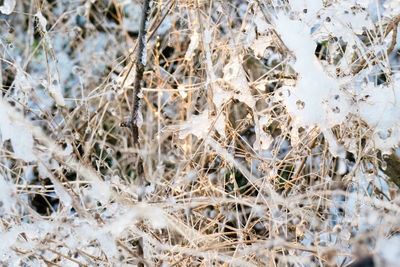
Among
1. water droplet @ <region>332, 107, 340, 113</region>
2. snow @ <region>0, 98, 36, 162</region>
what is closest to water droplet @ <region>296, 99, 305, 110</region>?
water droplet @ <region>332, 107, 340, 113</region>

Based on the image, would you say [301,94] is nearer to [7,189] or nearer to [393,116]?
[393,116]

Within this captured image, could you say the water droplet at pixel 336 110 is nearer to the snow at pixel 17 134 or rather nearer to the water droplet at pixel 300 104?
the water droplet at pixel 300 104

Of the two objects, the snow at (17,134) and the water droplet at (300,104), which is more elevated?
the water droplet at (300,104)

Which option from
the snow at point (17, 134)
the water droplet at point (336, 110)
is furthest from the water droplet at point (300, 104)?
the snow at point (17, 134)

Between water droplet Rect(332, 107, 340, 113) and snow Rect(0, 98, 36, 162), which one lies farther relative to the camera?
water droplet Rect(332, 107, 340, 113)

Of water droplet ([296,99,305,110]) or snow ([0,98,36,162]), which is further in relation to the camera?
water droplet ([296,99,305,110])

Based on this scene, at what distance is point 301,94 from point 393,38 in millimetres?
341

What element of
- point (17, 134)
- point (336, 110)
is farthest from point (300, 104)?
point (17, 134)

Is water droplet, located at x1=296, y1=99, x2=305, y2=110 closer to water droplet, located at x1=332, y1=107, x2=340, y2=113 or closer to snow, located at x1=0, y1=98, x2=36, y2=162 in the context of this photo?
water droplet, located at x1=332, y1=107, x2=340, y2=113

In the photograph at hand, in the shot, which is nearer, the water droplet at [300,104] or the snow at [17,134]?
the snow at [17,134]

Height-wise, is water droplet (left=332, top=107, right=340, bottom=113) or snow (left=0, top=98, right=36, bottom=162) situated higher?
water droplet (left=332, top=107, right=340, bottom=113)

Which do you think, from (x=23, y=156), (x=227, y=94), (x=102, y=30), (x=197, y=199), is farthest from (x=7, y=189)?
(x=102, y=30)

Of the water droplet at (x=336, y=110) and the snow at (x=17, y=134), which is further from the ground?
the water droplet at (x=336, y=110)

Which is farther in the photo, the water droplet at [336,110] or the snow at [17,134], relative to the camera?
the water droplet at [336,110]
